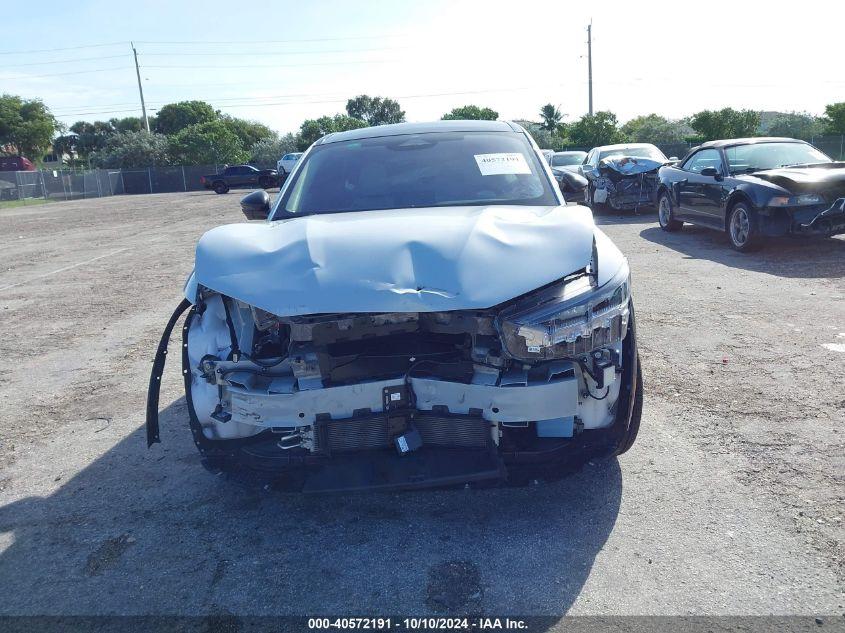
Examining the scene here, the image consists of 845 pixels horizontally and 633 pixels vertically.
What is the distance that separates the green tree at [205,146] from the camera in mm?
55000

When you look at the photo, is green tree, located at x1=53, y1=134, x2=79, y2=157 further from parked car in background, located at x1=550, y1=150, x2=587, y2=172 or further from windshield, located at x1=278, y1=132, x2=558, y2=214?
windshield, located at x1=278, y1=132, x2=558, y2=214

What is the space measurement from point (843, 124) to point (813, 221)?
3606 cm

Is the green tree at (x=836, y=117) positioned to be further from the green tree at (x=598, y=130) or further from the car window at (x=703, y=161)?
the car window at (x=703, y=161)

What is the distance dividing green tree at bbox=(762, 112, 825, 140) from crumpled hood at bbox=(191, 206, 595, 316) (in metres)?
44.4

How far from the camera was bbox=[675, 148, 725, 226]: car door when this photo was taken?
991 cm

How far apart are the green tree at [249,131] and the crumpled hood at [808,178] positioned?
296ft

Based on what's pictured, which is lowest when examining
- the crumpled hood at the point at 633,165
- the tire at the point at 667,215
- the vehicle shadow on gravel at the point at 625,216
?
the vehicle shadow on gravel at the point at 625,216

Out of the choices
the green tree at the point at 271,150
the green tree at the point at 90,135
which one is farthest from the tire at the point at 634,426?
the green tree at the point at 90,135

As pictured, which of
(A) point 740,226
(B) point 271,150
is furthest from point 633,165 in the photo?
(B) point 271,150

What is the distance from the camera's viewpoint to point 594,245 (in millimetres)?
2959

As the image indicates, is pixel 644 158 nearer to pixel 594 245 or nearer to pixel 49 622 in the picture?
pixel 594 245

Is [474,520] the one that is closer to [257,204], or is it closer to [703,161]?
[257,204]

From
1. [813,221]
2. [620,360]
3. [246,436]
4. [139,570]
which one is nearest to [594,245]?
[620,360]

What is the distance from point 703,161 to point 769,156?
108 cm
